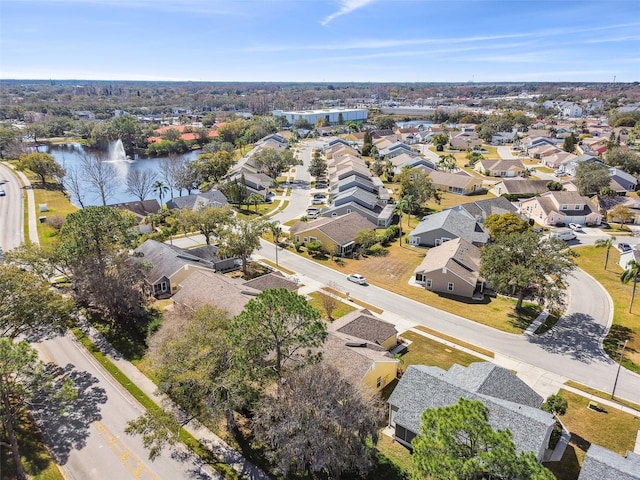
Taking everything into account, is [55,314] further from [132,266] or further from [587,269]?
[587,269]

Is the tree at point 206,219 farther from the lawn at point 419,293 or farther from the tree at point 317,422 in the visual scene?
the tree at point 317,422

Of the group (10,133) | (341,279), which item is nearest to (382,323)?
(341,279)

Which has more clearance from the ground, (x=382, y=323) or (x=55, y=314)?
(x=55, y=314)

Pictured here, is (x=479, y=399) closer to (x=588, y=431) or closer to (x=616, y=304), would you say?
(x=588, y=431)

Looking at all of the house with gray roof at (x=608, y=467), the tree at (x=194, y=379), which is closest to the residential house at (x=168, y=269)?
the tree at (x=194, y=379)

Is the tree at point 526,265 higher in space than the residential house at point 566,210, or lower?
higher

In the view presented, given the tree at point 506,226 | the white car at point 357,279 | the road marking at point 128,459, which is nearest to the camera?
the road marking at point 128,459

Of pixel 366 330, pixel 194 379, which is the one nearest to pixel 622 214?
pixel 366 330
